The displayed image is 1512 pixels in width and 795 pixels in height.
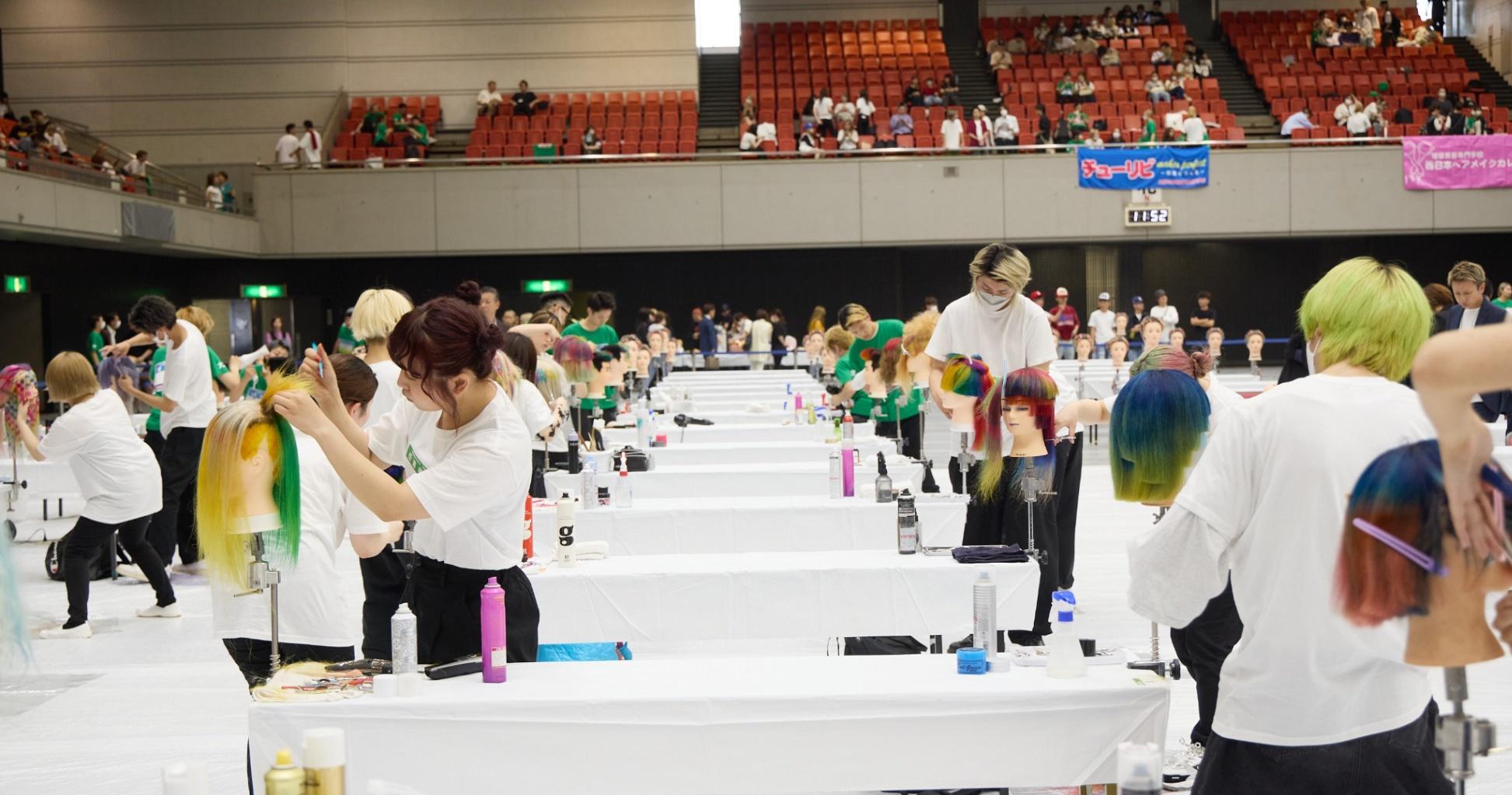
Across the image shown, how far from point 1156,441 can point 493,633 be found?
62.9 inches

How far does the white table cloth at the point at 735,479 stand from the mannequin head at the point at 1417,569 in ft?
18.5

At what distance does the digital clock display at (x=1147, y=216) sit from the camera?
23.5 metres

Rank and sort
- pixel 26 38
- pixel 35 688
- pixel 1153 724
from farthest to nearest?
pixel 26 38 < pixel 35 688 < pixel 1153 724

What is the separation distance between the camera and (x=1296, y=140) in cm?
2356

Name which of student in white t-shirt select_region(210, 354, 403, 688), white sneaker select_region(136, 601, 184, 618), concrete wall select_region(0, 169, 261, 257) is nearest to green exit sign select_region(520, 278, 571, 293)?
concrete wall select_region(0, 169, 261, 257)

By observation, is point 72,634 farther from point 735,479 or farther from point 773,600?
point 773,600

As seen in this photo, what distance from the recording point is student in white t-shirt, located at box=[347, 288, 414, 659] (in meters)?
4.38

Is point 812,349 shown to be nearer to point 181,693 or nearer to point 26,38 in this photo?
point 181,693

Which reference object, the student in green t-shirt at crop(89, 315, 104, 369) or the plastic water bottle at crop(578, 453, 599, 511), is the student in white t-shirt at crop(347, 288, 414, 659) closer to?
the plastic water bottle at crop(578, 453, 599, 511)

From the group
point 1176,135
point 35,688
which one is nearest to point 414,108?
point 1176,135

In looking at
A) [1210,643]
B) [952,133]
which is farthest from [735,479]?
[952,133]

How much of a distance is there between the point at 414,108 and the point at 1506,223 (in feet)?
65.3

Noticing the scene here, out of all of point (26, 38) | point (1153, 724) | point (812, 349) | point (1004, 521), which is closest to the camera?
point (1153, 724)

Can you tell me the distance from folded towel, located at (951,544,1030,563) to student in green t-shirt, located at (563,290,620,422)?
527cm
